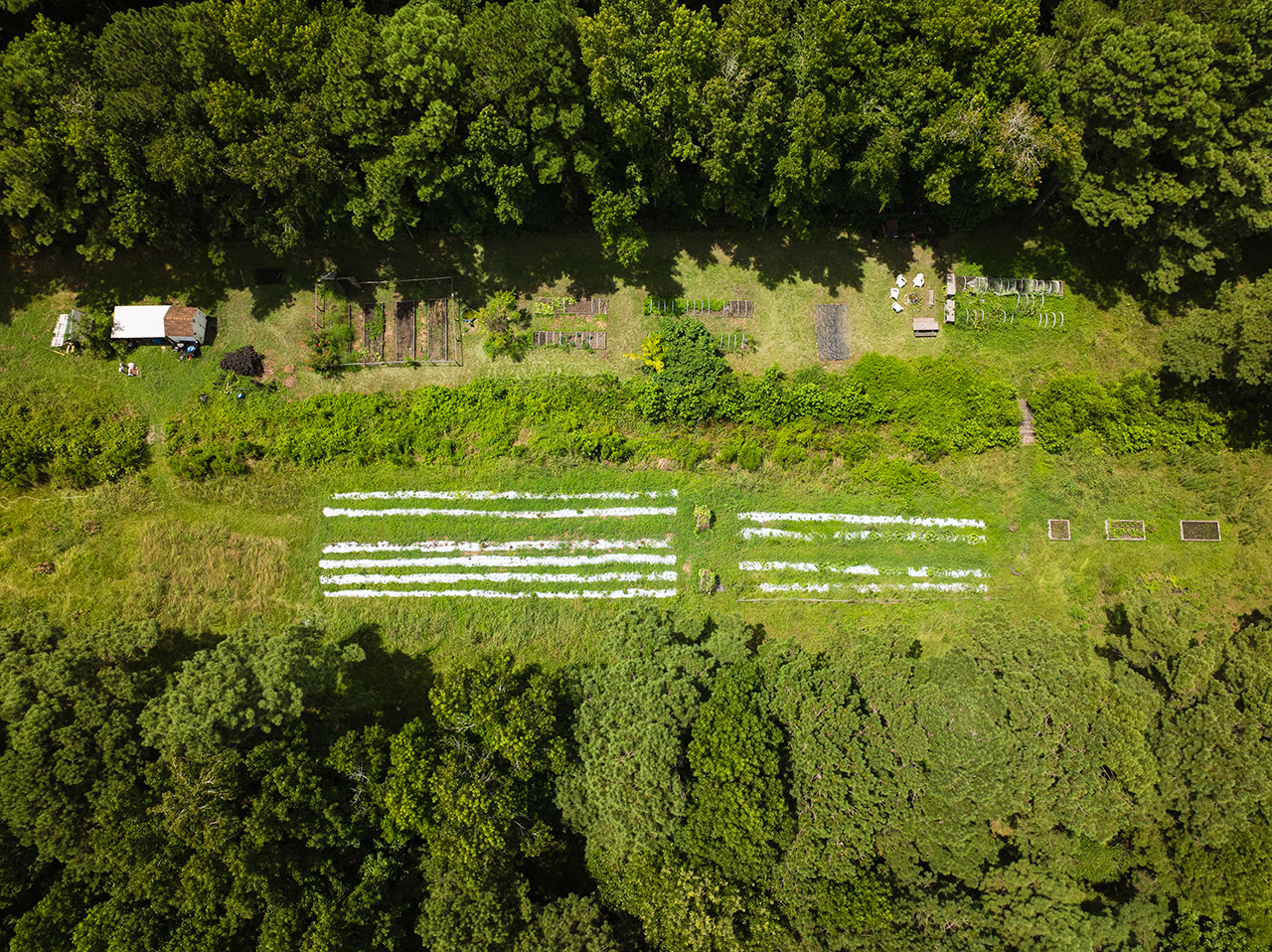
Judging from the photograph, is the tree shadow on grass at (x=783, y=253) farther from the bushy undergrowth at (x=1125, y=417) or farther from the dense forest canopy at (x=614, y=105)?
the bushy undergrowth at (x=1125, y=417)

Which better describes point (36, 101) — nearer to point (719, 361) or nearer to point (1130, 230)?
point (719, 361)

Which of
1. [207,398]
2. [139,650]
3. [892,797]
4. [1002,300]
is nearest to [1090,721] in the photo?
[892,797]

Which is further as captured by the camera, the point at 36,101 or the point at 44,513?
the point at 44,513

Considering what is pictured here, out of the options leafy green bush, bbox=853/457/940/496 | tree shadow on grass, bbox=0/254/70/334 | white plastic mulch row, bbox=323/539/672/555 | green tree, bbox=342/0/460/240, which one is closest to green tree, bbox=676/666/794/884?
white plastic mulch row, bbox=323/539/672/555

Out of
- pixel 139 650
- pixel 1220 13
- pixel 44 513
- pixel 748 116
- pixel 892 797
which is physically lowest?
pixel 892 797

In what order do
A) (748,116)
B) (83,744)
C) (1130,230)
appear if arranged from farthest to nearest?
(1130,230)
(748,116)
(83,744)

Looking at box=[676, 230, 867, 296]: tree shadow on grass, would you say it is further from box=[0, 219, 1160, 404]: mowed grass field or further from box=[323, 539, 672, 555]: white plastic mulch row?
box=[323, 539, 672, 555]: white plastic mulch row

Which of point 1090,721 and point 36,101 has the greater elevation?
point 36,101
